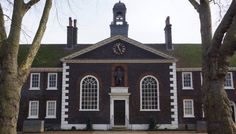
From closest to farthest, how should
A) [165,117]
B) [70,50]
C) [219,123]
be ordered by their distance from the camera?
[219,123], [165,117], [70,50]

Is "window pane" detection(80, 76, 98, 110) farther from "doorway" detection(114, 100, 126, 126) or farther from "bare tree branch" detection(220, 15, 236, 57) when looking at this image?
"bare tree branch" detection(220, 15, 236, 57)

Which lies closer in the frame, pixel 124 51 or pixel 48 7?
pixel 48 7

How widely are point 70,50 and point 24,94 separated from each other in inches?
283

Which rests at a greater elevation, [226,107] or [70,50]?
[70,50]

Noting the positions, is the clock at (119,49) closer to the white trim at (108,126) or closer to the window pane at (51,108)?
the white trim at (108,126)

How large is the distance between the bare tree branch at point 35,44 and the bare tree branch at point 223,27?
16.2 feet

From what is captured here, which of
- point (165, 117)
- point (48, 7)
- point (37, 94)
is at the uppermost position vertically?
point (48, 7)

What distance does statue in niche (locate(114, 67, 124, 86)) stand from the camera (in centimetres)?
3491

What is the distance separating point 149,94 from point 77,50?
31.7 ft

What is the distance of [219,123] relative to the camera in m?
10.3

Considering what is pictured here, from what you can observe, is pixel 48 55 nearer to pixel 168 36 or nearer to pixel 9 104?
pixel 168 36

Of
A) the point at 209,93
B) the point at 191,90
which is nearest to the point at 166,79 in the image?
the point at 191,90

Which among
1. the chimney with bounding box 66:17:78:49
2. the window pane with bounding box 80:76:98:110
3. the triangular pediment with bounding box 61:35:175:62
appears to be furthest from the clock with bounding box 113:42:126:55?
the chimney with bounding box 66:17:78:49

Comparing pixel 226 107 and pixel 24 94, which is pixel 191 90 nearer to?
pixel 24 94
